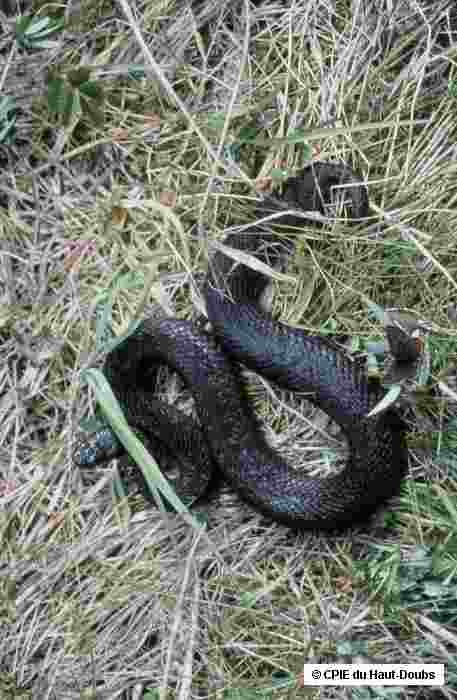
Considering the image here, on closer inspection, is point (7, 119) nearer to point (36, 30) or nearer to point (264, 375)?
point (36, 30)

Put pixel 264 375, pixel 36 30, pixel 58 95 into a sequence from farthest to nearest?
pixel 36 30 → pixel 58 95 → pixel 264 375

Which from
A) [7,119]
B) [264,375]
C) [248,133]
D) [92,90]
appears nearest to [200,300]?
[264,375]

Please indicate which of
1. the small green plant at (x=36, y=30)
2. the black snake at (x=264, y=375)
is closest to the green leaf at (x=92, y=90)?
the small green plant at (x=36, y=30)

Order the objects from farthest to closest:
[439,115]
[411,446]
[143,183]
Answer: [143,183] < [439,115] < [411,446]

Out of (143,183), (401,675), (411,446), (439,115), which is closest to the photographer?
(401,675)


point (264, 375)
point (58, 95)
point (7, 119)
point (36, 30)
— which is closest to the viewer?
point (264, 375)

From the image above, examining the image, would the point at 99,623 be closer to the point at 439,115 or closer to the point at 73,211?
the point at 73,211

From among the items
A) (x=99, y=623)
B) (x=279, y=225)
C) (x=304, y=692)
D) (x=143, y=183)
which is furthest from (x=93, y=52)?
(x=304, y=692)
